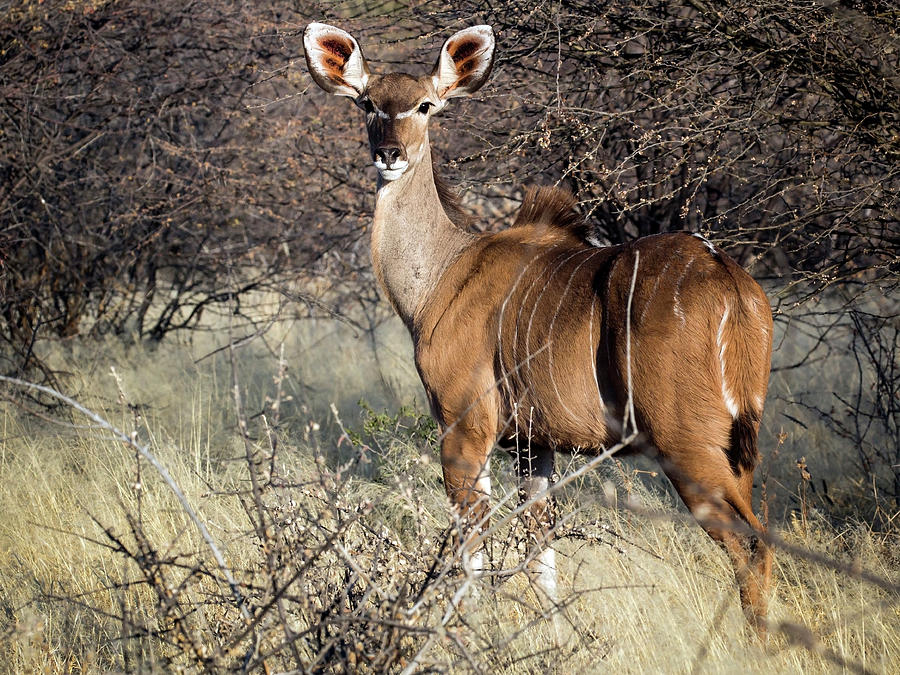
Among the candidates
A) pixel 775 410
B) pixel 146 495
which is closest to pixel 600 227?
pixel 775 410

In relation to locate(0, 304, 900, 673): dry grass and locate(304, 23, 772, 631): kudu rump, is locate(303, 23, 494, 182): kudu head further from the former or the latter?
locate(0, 304, 900, 673): dry grass

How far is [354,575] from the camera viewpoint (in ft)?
8.86

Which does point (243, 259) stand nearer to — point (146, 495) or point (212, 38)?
point (212, 38)

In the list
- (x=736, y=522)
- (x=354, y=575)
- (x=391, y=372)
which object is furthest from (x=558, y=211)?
(x=391, y=372)

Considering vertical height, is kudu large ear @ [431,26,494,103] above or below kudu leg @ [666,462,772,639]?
above

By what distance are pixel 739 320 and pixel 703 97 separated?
1385 mm

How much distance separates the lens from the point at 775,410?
606cm

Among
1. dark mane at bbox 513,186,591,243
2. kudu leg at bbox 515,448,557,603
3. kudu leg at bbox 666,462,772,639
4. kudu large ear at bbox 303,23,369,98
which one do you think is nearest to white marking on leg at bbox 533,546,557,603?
kudu leg at bbox 515,448,557,603

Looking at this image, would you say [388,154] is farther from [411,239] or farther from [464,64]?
[464,64]

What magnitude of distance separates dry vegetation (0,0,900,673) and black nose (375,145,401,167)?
1.95 feet

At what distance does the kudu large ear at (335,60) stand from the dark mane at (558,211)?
38.9 inches

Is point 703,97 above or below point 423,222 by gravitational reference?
above

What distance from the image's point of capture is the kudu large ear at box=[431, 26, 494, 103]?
13.9 feet

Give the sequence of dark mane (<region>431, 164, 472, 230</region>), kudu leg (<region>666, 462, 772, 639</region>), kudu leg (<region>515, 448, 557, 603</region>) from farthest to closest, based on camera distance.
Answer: dark mane (<region>431, 164, 472, 230</region>) → kudu leg (<region>515, 448, 557, 603</region>) → kudu leg (<region>666, 462, 772, 639</region>)
